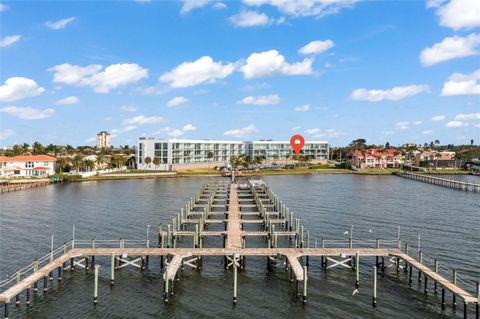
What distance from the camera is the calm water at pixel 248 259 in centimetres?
3083

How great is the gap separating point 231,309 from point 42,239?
31966 mm

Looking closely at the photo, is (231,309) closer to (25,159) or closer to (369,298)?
(369,298)

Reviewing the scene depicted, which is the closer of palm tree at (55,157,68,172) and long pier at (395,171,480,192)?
long pier at (395,171,480,192)

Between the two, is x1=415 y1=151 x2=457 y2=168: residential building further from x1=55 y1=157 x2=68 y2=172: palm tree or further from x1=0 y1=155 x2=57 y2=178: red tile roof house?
x1=0 y1=155 x2=57 y2=178: red tile roof house

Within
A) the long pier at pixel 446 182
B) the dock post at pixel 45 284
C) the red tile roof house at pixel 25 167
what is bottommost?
the dock post at pixel 45 284

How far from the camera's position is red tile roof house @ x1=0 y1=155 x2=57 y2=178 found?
132 meters

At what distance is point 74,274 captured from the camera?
38.7 meters

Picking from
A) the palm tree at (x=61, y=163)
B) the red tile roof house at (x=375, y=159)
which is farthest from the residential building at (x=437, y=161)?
the palm tree at (x=61, y=163)

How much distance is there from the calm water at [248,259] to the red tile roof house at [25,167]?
4366cm

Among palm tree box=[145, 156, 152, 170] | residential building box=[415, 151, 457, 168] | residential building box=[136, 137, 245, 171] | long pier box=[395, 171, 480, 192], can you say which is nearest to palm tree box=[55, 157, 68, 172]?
palm tree box=[145, 156, 152, 170]

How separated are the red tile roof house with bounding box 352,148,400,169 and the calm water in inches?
3564

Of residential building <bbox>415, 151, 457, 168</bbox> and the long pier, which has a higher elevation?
residential building <bbox>415, 151, 457, 168</bbox>

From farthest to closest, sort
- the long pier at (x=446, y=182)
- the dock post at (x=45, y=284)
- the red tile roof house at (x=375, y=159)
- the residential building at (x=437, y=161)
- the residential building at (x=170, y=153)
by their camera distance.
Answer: the residential building at (x=437, y=161) → the red tile roof house at (x=375, y=159) → the residential building at (x=170, y=153) → the long pier at (x=446, y=182) → the dock post at (x=45, y=284)

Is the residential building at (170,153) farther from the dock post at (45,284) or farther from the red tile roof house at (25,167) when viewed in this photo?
the dock post at (45,284)
